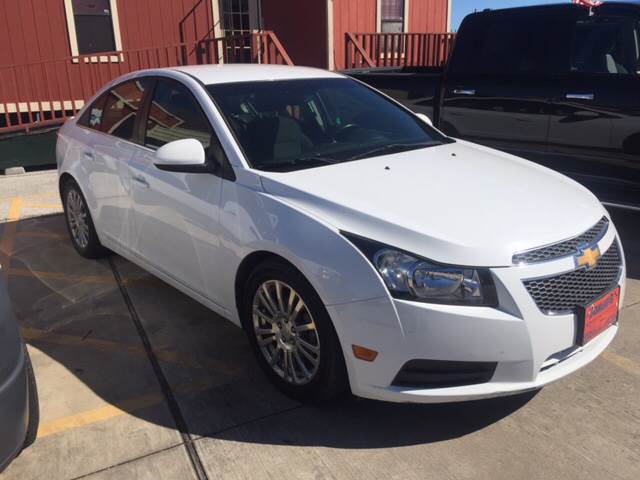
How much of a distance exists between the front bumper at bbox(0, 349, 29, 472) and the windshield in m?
1.49

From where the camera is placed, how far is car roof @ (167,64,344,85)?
374 centimetres

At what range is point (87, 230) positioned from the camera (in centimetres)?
502

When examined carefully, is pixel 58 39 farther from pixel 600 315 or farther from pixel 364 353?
pixel 600 315

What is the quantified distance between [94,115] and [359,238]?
3249 millimetres

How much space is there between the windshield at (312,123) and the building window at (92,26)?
8246 mm

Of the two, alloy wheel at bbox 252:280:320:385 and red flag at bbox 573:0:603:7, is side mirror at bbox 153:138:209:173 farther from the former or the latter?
red flag at bbox 573:0:603:7

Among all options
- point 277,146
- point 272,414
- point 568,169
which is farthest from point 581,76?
point 272,414

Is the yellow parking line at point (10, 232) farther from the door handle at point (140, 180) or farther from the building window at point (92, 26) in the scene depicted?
the building window at point (92, 26)

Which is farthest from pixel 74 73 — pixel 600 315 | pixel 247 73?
pixel 600 315

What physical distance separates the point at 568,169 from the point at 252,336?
10.9 feet

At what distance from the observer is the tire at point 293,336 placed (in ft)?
8.83

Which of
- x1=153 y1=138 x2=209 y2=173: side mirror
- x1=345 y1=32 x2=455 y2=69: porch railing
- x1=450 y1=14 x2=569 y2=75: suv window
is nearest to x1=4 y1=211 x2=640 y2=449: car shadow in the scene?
x1=153 y1=138 x2=209 y2=173: side mirror

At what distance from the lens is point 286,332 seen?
9.70 ft

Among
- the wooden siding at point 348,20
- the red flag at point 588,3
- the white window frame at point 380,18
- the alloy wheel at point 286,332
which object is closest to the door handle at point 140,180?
the alloy wheel at point 286,332
